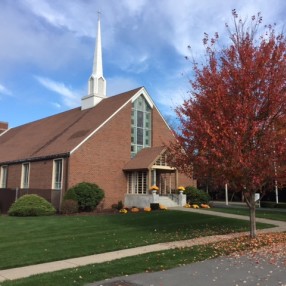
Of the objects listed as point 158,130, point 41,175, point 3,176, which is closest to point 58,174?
point 41,175

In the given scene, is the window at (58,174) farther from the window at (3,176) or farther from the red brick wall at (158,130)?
the red brick wall at (158,130)

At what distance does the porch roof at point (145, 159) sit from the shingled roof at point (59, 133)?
364cm

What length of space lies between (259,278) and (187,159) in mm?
5832

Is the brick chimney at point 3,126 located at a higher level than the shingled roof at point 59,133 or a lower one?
higher

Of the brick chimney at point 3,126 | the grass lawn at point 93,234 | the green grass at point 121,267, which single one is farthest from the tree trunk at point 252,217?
the brick chimney at point 3,126

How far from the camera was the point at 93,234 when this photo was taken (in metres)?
14.3

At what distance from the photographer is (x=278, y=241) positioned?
40.0ft

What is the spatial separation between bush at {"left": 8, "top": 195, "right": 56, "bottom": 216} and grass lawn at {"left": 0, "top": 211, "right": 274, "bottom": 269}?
474 centimetres

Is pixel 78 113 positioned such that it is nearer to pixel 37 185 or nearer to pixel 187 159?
pixel 37 185

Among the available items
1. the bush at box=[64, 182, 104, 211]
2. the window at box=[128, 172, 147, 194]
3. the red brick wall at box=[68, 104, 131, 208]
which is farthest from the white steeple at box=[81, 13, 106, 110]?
the bush at box=[64, 182, 104, 211]

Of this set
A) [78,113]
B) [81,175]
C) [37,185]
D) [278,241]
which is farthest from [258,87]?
[78,113]

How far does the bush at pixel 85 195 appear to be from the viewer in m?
24.8

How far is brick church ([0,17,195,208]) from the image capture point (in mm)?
26984

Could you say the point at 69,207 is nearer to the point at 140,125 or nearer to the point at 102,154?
the point at 102,154
